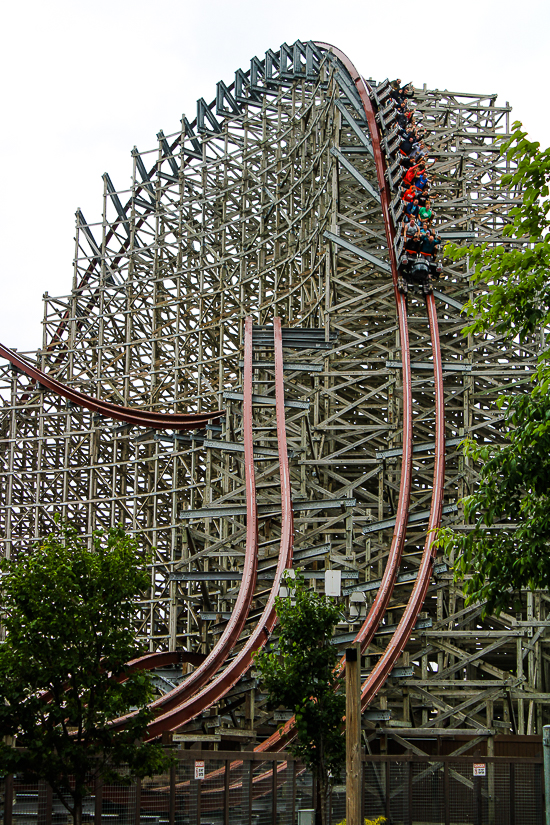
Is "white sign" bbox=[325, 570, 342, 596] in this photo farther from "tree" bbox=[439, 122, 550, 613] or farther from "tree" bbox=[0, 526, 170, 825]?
"tree" bbox=[439, 122, 550, 613]

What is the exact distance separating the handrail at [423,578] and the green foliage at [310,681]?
6.23 feet

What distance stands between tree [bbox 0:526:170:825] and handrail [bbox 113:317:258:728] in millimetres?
936

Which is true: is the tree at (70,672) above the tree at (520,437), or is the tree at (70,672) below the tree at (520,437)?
below

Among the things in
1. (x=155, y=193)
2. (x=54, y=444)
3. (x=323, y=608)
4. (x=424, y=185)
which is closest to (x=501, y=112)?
(x=424, y=185)

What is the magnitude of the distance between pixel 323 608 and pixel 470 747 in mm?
5054

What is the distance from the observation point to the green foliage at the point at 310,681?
39.3 ft

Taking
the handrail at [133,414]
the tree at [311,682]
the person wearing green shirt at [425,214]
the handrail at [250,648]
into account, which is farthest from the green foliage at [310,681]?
the handrail at [133,414]

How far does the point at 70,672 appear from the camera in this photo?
1098 centimetres

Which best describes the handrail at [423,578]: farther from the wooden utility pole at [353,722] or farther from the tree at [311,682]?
the wooden utility pole at [353,722]

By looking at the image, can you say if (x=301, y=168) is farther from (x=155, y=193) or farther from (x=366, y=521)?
(x=366, y=521)

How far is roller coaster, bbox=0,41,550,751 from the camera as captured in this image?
16.6 meters

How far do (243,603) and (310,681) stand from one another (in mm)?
4529

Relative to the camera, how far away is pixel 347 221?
2234 cm

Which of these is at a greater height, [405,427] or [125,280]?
[125,280]
